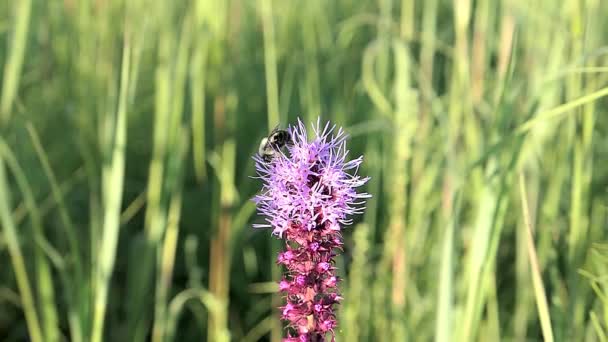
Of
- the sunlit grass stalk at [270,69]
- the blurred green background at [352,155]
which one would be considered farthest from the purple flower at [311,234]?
the sunlit grass stalk at [270,69]

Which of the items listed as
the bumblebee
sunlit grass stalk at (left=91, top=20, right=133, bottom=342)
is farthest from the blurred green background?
the bumblebee

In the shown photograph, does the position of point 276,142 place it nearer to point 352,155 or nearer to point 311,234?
point 311,234

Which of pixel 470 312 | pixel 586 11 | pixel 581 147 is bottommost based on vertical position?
pixel 470 312

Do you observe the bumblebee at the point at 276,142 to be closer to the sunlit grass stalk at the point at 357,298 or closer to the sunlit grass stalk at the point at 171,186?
the sunlit grass stalk at the point at 357,298

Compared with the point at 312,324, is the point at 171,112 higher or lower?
higher

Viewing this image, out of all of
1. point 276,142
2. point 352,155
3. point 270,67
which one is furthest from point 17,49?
point 352,155

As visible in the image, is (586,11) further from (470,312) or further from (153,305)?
(153,305)

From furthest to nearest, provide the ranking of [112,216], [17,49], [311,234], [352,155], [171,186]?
[352,155], [17,49], [171,186], [112,216], [311,234]

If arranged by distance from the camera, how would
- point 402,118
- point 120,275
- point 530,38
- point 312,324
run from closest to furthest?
point 312,324 < point 402,118 < point 530,38 < point 120,275

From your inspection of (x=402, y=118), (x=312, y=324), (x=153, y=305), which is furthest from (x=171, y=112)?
(x=312, y=324)
